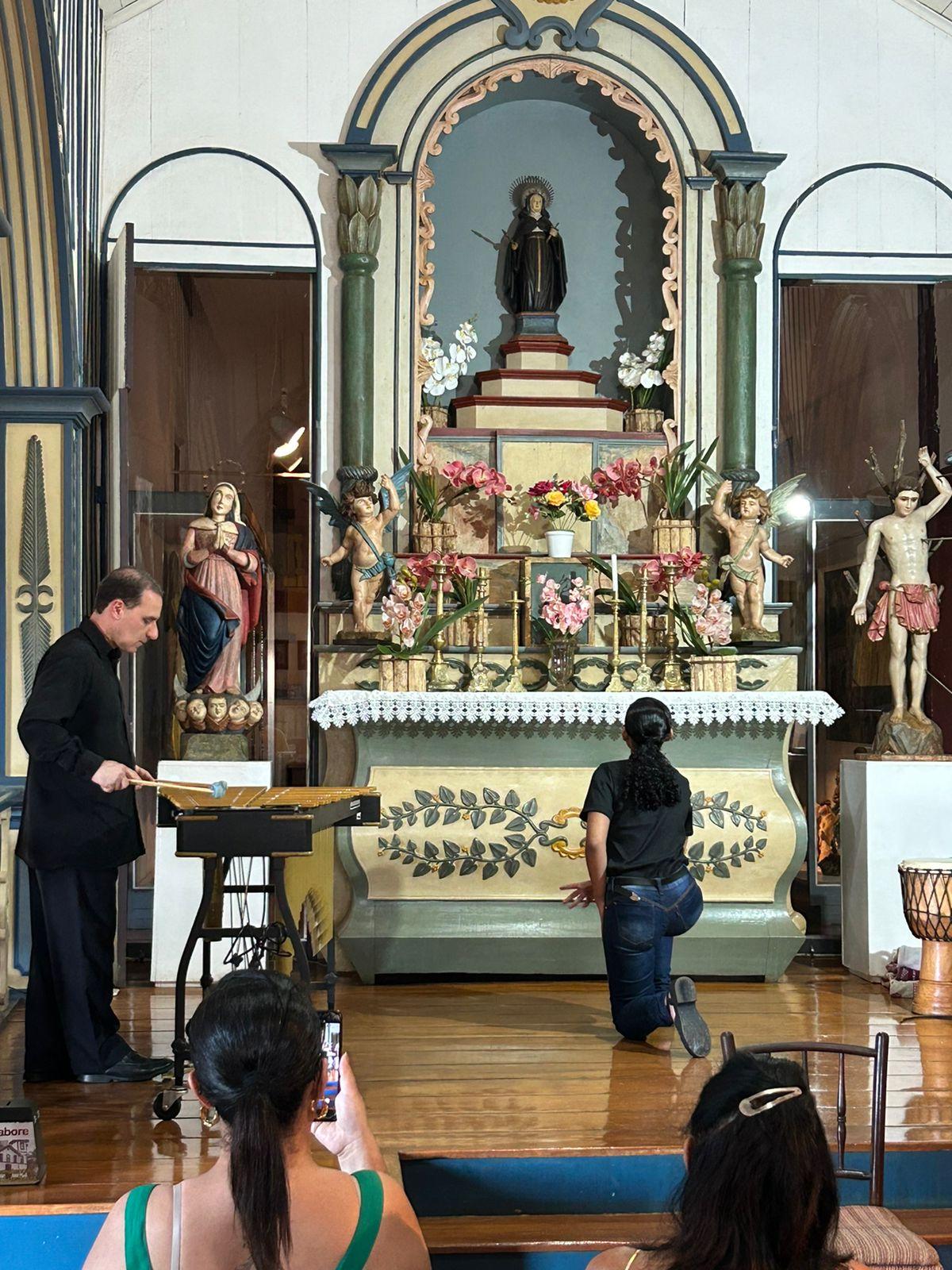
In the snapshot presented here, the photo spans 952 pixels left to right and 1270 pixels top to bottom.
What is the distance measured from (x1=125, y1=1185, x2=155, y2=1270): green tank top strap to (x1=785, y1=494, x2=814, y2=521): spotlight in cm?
607

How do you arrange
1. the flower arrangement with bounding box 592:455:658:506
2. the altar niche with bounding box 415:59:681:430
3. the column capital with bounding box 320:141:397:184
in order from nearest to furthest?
the flower arrangement with bounding box 592:455:658:506 → the column capital with bounding box 320:141:397:184 → the altar niche with bounding box 415:59:681:430

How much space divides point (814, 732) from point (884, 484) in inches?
51.2

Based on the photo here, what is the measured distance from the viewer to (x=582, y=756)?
670cm

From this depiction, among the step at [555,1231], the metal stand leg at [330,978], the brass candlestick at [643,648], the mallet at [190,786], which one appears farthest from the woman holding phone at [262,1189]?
the brass candlestick at [643,648]

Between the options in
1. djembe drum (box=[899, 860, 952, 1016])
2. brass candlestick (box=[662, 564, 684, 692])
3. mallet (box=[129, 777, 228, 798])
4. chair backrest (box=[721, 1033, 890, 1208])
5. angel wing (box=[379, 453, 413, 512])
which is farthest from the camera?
angel wing (box=[379, 453, 413, 512])

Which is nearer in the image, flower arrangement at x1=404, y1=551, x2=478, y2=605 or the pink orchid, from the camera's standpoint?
flower arrangement at x1=404, y1=551, x2=478, y2=605

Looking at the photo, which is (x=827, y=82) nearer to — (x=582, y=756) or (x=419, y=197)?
(x=419, y=197)

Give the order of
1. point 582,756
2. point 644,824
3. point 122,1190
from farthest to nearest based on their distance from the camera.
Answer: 1. point 582,756
2. point 644,824
3. point 122,1190

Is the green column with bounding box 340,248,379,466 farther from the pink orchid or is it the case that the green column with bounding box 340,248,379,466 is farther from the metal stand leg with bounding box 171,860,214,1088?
the metal stand leg with bounding box 171,860,214,1088

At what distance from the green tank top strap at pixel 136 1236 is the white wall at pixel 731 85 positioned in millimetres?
5652

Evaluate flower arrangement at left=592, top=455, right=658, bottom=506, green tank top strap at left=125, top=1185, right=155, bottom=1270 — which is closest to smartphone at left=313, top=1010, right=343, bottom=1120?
green tank top strap at left=125, top=1185, right=155, bottom=1270

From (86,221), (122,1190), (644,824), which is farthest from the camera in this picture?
(86,221)

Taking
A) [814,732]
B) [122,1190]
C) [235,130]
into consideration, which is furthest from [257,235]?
[122,1190]

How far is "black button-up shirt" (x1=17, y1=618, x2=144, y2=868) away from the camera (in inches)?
175
